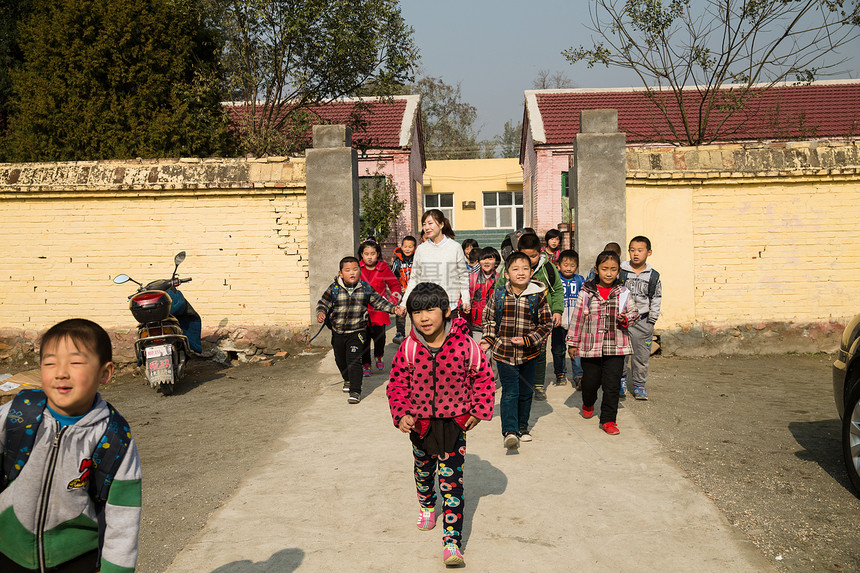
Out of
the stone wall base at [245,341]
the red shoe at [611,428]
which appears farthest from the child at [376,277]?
the red shoe at [611,428]

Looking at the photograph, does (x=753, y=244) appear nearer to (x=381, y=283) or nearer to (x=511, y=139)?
(x=381, y=283)

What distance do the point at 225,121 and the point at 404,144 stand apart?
8.29m

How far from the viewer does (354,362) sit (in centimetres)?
737

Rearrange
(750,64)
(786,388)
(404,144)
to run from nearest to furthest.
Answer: (786,388) < (750,64) < (404,144)

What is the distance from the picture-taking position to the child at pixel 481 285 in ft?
24.5

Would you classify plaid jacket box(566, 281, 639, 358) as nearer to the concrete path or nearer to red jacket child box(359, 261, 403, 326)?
the concrete path

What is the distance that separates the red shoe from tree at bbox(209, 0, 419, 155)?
10.8 m

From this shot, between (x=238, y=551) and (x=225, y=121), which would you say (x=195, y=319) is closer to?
(x=238, y=551)

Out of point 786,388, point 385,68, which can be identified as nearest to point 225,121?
point 385,68

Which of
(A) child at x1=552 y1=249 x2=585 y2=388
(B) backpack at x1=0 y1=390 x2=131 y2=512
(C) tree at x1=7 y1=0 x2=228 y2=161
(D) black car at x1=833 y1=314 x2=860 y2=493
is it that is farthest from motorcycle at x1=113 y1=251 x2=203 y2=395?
(D) black car at x1=833 y1=314 x2=860 y2=493

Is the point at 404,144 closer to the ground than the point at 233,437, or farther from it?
farther from it

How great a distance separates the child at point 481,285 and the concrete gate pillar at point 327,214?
266 cm

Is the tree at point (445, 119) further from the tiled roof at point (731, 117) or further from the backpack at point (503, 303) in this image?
the backpack at point (503, 303)

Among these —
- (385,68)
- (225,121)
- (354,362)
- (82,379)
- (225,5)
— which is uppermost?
(225,5)
